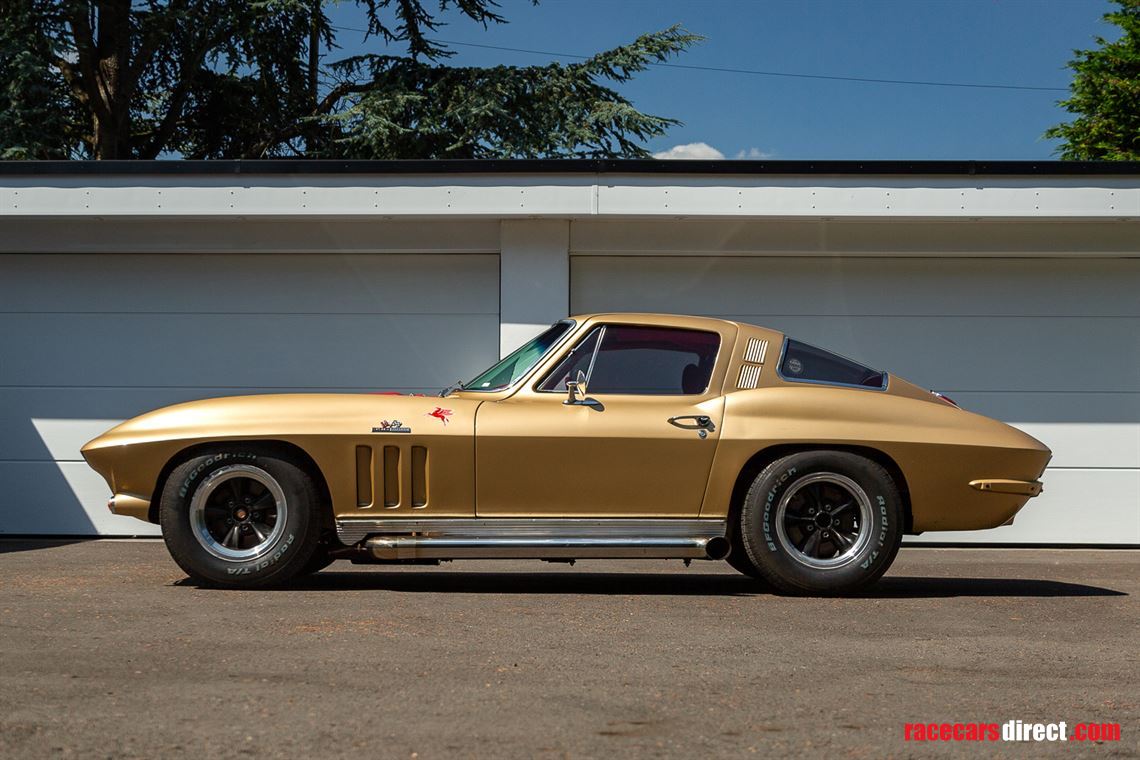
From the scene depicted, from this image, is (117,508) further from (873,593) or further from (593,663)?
(873,593)

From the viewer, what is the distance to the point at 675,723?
368 cm

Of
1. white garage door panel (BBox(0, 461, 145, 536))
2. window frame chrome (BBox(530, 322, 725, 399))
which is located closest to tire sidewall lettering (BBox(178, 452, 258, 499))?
window frame chrome (BBox(530, 322, 725, 399))

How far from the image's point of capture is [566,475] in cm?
651

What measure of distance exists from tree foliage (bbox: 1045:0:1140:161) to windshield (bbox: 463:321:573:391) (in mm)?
34727

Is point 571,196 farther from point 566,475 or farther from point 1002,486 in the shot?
→ point 1002,486

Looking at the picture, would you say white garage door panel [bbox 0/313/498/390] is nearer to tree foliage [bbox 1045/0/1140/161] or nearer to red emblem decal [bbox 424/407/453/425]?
red emblem decal [bbox 424/407/453/425]

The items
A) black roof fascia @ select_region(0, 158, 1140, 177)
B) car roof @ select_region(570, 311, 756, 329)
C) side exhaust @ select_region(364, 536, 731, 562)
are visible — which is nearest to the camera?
side exhaust @ select_region(364, 536, 731, 562)

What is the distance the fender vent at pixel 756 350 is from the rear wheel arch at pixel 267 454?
2253mm

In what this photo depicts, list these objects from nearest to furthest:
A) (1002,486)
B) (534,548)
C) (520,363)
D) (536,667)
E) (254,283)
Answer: (536,667), (534,548), (1002,486), (520,363), (254,283)

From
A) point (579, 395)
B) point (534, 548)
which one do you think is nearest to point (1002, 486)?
point (579, 395)

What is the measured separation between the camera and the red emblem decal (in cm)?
652

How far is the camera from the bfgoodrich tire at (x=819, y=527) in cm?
651

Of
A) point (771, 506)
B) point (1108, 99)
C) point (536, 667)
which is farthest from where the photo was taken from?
point (1108, 99)

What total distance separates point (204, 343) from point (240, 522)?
14.5ft
